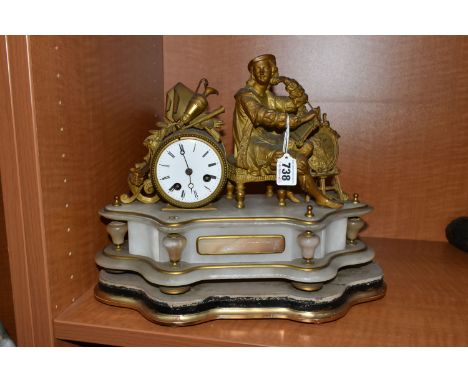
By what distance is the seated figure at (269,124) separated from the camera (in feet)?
3.03

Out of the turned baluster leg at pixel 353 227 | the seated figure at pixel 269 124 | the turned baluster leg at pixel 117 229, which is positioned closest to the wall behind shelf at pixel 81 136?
the turned baluster leg at pixel 117 229

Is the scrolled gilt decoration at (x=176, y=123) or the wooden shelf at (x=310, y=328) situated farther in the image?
the scrolled gilt decoration at (x=176, y=123)

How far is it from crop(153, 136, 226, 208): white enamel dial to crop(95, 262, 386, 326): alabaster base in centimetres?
17

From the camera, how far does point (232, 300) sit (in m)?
0.88

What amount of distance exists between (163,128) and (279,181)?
251mm

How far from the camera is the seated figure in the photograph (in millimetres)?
922

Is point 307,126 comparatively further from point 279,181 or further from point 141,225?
point 141,225

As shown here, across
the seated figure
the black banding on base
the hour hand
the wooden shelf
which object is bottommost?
the wooden shelf

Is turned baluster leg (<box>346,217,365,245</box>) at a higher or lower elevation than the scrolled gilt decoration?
lower

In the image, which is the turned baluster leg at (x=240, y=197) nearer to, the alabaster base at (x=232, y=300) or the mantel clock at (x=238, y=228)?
the mantel clock at (x=238, y=228)

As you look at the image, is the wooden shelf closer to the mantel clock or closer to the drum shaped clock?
the mantel clock

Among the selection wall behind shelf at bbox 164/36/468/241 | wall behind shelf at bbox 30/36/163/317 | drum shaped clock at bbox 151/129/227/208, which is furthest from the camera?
wall behind shelf at bbox 164/36/468/241

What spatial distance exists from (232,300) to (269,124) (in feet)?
1.14

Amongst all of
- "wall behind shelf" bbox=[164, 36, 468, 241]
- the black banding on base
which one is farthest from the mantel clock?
"wall behind shelf" bbox=[164, 36, 468, 241]
